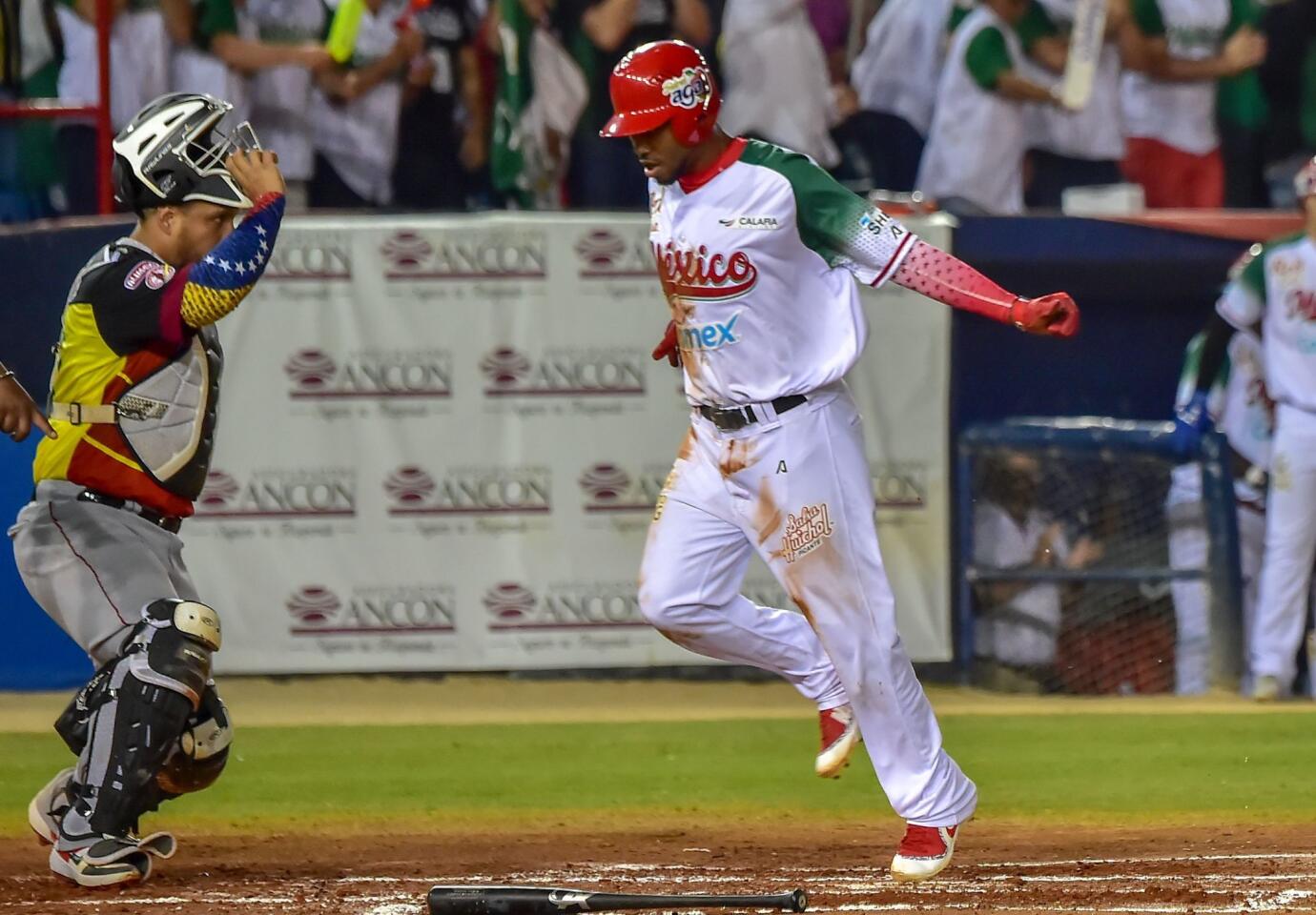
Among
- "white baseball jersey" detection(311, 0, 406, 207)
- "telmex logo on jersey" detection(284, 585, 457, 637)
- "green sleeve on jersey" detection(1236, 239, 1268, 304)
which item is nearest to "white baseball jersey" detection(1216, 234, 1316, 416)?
"green sleeve on jersey" detection(1236, 239, 1268, 304)

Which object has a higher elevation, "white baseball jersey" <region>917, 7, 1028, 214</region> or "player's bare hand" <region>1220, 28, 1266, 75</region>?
"player's bare hand" <region>1220, 28, 1266, 75</region>

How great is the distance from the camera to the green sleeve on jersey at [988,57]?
10.7 m

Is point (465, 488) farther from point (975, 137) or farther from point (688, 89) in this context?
point (688, 89)

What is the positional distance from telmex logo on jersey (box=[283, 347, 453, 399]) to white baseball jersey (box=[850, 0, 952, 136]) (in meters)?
2.60

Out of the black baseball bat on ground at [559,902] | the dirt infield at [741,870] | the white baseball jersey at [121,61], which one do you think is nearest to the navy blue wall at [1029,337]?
the white baseball jersey at [121,61]

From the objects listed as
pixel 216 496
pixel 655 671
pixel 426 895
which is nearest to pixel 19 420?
pixel 426 895

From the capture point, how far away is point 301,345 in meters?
10.1

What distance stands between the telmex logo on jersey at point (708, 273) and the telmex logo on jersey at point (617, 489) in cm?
425

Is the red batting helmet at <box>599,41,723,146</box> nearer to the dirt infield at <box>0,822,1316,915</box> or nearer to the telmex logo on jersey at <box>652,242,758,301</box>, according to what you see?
the telmex logo on jersey at <box>652,242,758,301</box>

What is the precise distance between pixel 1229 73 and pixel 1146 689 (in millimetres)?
3257

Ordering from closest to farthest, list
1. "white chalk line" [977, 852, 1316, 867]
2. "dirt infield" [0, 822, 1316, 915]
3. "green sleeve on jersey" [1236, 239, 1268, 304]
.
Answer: "dirt infield" [0, 822, 1316, 915]
"white chalk line" [977, 852, 1316, 867]
"green sleeve on jersey" [1236, 239, 1268, 304]

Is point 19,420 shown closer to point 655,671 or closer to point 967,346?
point 655,671

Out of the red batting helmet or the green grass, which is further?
the green grass

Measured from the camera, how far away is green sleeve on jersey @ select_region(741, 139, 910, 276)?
5.70 m
